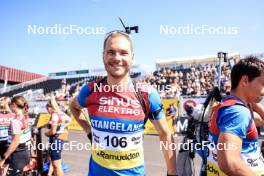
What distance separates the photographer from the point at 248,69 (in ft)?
8.09

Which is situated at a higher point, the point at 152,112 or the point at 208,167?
the point at 152,112

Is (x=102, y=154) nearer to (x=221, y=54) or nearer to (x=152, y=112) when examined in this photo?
(x=152, y=112)

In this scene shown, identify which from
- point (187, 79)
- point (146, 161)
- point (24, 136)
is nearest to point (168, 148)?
point (24, 136)

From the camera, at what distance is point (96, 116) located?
2.92 meters

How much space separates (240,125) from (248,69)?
47 cm

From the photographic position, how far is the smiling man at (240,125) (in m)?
2.20

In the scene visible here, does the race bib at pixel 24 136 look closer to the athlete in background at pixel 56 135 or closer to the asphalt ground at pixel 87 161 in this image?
the athlete in background at pixel 56 135

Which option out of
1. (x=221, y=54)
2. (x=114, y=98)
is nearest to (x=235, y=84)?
(x=114, y=98)

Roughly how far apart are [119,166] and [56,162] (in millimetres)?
4658

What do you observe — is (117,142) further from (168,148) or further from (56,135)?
(56,135)

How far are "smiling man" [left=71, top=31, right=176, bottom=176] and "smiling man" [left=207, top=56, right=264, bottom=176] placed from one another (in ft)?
1.84

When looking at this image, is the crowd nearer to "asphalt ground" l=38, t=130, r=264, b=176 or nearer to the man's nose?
"asphalt ground" l=38, t=130, r=264, b=176

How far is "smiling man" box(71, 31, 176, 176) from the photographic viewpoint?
2803 millimetres

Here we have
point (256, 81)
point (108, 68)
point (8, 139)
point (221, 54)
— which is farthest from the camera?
point (221, 54)
